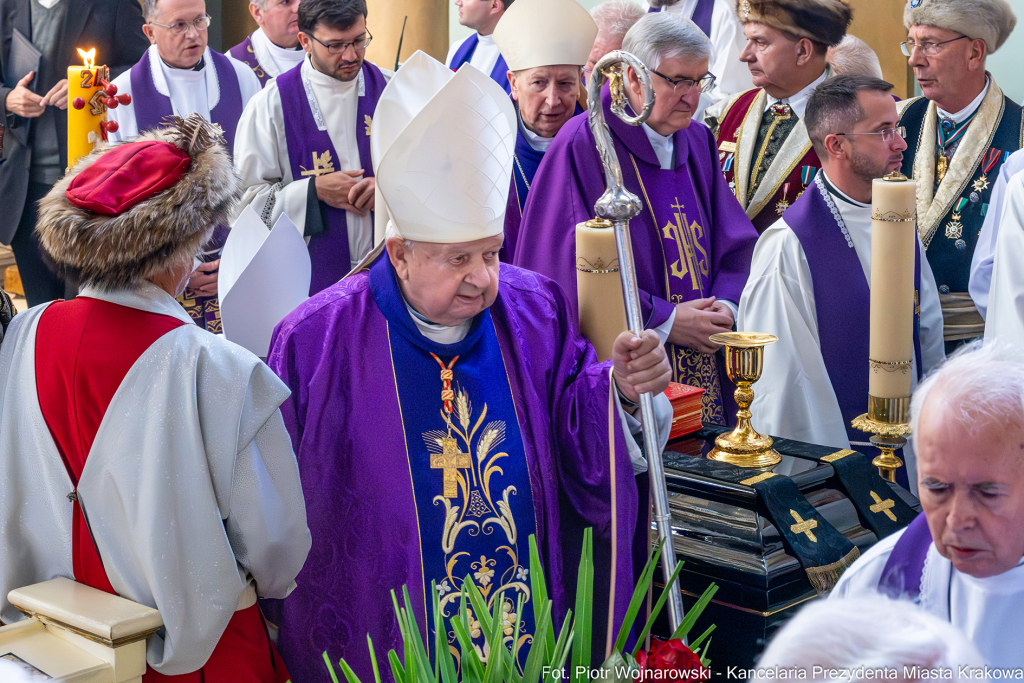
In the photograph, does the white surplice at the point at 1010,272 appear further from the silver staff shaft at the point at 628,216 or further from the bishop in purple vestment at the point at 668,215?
the silver staff shaft at the point at 628,216

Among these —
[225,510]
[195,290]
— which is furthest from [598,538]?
[195,290]

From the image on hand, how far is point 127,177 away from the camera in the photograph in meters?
2.25

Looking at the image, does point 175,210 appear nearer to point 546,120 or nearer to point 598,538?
point 598,538

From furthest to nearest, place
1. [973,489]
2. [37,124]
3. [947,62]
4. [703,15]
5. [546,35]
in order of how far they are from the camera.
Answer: [703,15]
[37,124]
[947,62]
[546,35]
[973,489]

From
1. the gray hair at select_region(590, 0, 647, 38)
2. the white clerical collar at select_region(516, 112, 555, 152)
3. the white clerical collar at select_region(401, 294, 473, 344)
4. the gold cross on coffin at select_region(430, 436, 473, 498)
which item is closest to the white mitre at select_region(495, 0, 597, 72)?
the white clerical collar at select_region(516, 112, 555, 152)

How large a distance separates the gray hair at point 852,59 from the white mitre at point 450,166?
3.21 meters

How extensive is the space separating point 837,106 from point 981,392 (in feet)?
7.56

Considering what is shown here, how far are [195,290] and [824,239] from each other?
2483 mm

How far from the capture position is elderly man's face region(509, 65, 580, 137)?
172 inches

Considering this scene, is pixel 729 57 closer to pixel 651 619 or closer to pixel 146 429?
pixel 146 429

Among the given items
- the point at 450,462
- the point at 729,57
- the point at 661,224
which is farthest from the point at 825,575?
the point at 729,57

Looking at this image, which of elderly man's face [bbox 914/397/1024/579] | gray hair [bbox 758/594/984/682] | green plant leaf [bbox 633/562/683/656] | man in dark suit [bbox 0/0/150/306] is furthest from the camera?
man in dark suit [bbox 0/0/150/306]

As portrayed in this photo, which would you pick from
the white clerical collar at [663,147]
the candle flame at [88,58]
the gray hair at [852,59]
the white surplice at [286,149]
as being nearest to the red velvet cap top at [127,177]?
the candle flame at [88,58]

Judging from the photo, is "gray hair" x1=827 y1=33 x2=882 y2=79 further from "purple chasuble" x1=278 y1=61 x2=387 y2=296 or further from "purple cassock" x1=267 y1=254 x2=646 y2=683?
"purple cassock" x1=267 y1=254 x2=646 y2=683
